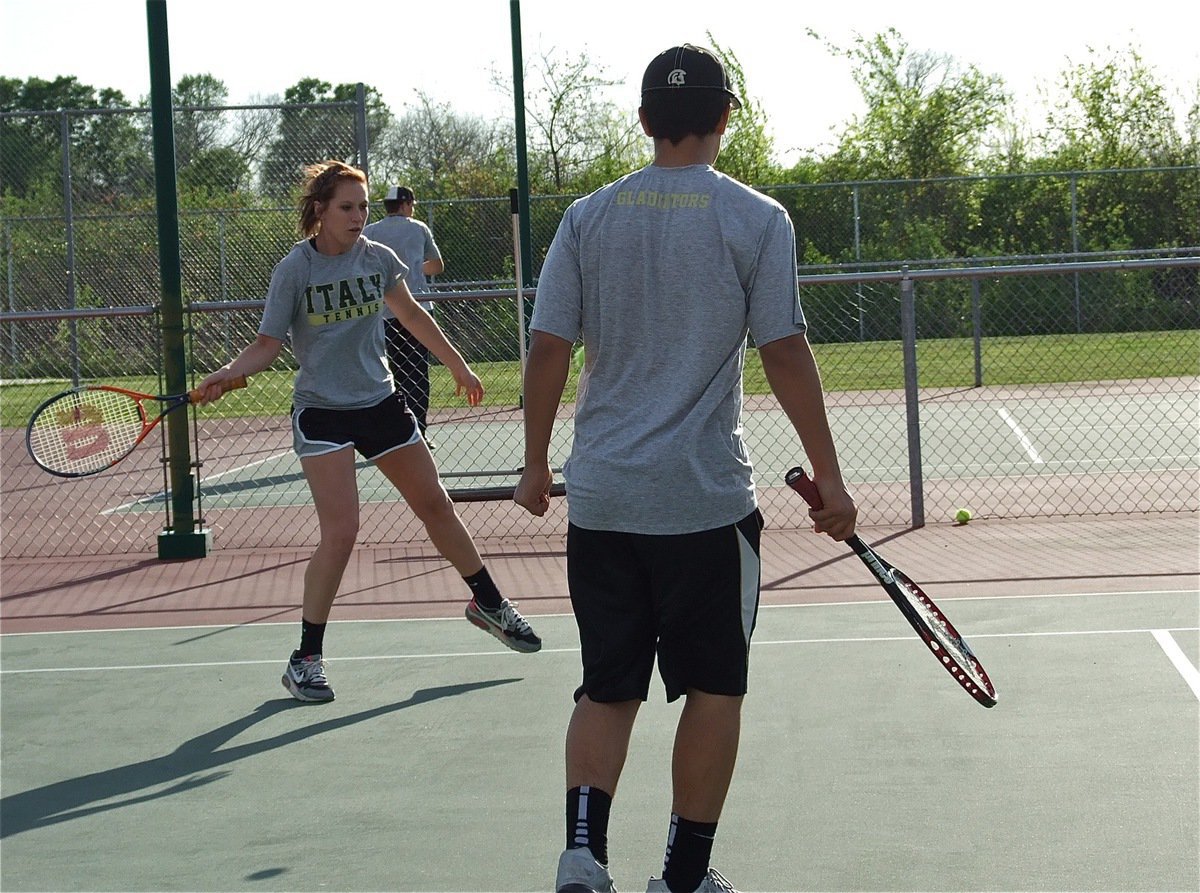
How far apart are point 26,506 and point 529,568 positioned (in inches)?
196

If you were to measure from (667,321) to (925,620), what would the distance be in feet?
3.59

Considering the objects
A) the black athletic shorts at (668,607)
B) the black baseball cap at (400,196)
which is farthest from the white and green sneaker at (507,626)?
the black baseball cap at (400,196)

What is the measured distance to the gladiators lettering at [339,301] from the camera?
5562 mm

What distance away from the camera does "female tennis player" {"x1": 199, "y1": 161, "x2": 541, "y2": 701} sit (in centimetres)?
555

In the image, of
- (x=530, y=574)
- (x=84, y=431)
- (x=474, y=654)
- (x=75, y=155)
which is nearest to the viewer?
(x=474, y=654)

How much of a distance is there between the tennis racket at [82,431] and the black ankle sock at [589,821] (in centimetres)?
425

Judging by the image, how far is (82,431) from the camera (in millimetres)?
7227

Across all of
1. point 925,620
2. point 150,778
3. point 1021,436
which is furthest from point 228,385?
point 1021,436

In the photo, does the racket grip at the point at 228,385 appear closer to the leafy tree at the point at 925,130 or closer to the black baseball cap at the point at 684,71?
the black baseball cap at the point at 684,71

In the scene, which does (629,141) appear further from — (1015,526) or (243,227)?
(1015,526)

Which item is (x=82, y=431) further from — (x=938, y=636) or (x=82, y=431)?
(x=938, y=636)

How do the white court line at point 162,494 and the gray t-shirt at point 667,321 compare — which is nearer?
the gray t-shirt at point 667,321

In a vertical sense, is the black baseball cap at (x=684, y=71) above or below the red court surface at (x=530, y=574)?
above

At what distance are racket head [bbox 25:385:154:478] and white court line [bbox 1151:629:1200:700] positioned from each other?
14.4 feet
